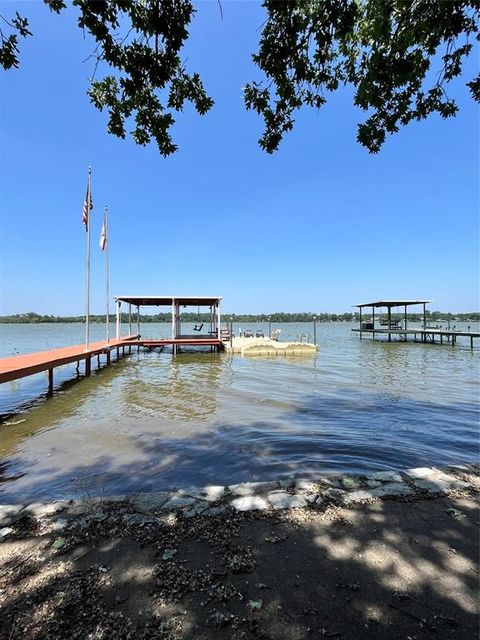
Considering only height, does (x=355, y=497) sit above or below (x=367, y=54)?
below

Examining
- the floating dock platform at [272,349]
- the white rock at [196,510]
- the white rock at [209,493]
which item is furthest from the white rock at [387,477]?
the floating dock platform at [272,349]

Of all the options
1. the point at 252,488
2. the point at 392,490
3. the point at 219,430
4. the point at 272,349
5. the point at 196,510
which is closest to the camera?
the point at 196,510

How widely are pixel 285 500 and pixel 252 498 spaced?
331 millimetres

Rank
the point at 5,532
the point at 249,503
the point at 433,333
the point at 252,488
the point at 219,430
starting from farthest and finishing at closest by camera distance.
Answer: the point at 433,333 → the point at 219,430 → the point at 252,488 → the point at 249,503 → the point at 5,532

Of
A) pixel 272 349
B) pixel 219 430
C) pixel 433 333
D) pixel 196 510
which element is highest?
pixel 433 333

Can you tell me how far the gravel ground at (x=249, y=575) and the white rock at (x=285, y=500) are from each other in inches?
3.9

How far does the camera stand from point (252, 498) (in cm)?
352

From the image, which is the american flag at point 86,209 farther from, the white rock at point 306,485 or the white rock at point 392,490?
the white rock at point 392,490

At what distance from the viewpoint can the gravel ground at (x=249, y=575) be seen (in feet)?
6.46

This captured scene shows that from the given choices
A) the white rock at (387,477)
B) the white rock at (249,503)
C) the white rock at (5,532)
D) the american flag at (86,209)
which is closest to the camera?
the white rock at (5,532)

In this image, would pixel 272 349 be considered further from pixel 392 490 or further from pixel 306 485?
pixel 392 490

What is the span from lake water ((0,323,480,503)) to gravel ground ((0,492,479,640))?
1.41 meters

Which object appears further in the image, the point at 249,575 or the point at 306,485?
the point at 306,485

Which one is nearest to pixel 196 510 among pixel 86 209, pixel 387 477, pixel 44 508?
pixel 44 508
